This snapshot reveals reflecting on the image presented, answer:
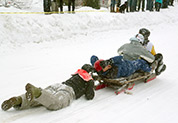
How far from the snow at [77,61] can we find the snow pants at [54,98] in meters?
0.10

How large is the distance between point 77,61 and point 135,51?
2.43 meters

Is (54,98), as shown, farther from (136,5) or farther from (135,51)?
(136,5)

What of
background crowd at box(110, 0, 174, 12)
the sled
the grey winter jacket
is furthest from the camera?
background crowd at box(110, 0, 174, 12)

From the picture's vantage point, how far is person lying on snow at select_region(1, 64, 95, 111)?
3281mm

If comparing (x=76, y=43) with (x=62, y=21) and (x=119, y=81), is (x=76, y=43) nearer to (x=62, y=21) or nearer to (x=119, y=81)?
(x=62, y=21)

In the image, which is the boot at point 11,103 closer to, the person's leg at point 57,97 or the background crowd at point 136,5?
the person's leg at point 57,97

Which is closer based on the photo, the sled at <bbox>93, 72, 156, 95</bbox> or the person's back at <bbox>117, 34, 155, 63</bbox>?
the sled at <bbox>93, 72, 156, 95</bbox>

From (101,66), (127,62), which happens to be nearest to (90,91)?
(101,66)

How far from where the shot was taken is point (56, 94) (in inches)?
141

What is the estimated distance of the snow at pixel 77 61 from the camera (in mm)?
3592

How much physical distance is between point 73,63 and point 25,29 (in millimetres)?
3258

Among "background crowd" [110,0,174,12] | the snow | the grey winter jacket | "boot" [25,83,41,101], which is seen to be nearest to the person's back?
the grey winter jacket

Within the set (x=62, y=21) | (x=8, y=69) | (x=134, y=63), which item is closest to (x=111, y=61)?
(x=134, y=63)

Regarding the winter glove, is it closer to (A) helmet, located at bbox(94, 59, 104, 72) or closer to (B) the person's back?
(A) helmet, located at bbox(94, 59, 104, 72)
